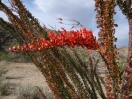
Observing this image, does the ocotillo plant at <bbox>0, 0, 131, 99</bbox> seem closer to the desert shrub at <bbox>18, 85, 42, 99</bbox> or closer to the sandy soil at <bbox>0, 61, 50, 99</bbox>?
the desert shrub at <bbox>18, 85, 42, 99</bbox>

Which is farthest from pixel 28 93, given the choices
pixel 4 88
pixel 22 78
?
pixel 22 78

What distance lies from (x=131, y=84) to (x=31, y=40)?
64 centimetres

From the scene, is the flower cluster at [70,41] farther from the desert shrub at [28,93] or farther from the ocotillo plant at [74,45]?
the desert shrub at [28,93]

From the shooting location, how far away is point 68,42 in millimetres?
1508

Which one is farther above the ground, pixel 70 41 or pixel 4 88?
pixel 70 41

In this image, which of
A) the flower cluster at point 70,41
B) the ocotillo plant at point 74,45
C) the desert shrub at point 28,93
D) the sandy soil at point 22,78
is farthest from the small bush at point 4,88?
the flower cluster at point 70,41

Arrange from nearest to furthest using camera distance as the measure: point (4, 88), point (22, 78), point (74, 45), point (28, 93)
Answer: point (74, 45) < point (28, 93) < point (4, 88) < point (22, 78)

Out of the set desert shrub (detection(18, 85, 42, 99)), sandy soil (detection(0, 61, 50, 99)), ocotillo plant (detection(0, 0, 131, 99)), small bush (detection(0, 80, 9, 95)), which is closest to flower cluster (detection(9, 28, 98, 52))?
ocotillo plant (detection(0, 0, 131, 99))

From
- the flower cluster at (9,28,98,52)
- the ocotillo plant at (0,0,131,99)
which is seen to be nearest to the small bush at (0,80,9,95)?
the ocotillo plant at (0,0,131,99)

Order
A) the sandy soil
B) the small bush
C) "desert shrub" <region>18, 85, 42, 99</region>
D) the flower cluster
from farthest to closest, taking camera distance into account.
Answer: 1. the sandy soil
2. the small bush
3. "desert shrub" <region>18, 85, 42, 99</region>
4. the flower cluster

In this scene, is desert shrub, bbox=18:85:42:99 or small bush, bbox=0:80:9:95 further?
small bush, bbox=0:80:9:95

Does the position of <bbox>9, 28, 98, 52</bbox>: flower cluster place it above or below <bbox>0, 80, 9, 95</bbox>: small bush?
above

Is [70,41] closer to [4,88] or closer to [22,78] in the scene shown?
[4,88]

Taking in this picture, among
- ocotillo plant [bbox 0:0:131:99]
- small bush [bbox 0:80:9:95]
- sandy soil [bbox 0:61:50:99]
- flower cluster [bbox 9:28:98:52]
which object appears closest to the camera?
ocotillo plant [bbox 0:0:131:99]
